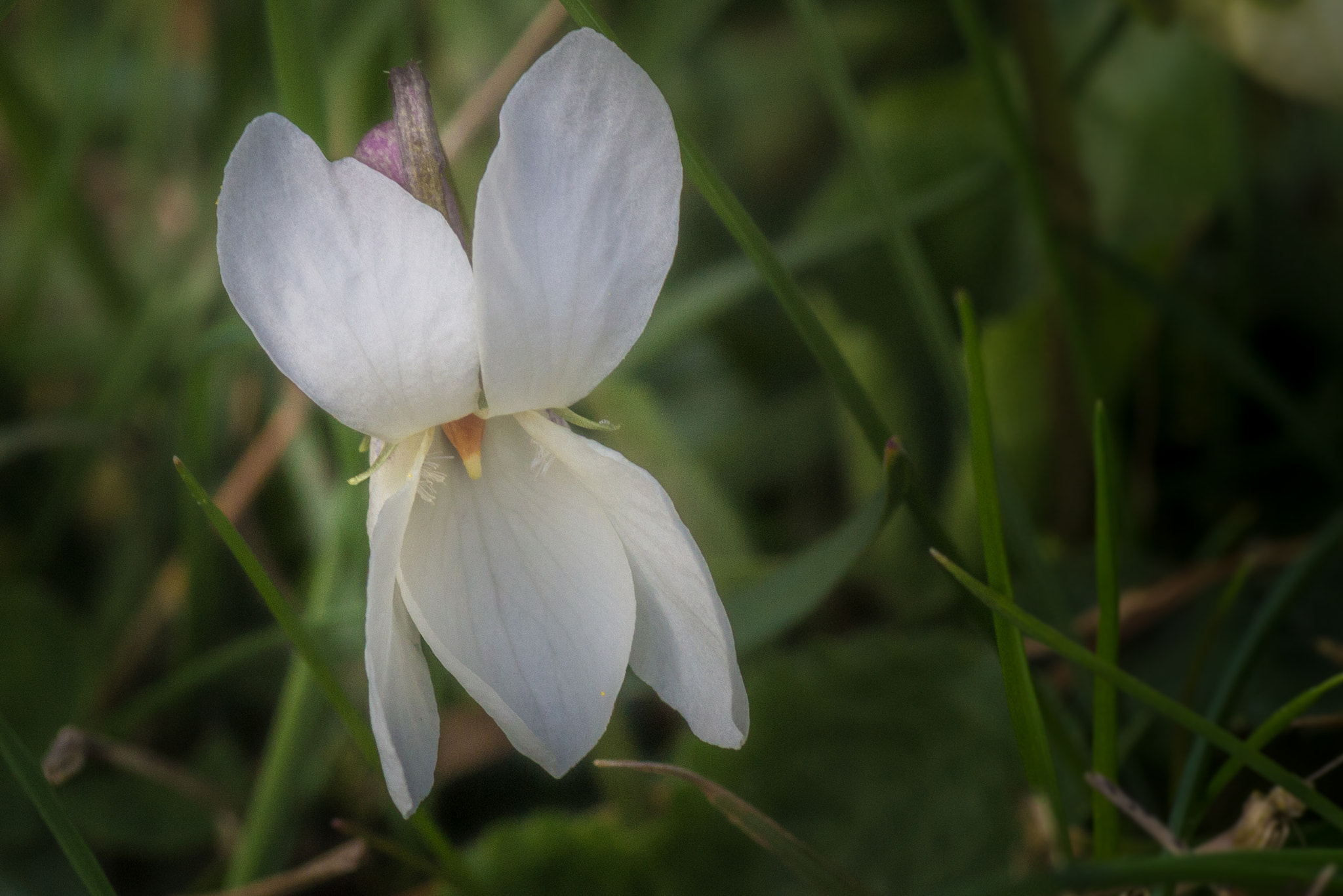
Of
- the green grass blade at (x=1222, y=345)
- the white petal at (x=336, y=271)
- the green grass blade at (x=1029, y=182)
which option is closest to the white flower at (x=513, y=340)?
the white petal at (x=336, y=271)

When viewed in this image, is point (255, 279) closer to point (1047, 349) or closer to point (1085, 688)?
point (1085, 688)

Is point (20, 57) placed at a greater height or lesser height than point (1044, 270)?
greater

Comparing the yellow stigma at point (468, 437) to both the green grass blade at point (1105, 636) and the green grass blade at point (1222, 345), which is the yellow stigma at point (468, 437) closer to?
the green grass blade at point (1105, 636)

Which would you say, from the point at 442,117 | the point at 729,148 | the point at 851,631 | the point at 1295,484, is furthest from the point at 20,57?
the point at 1295,484

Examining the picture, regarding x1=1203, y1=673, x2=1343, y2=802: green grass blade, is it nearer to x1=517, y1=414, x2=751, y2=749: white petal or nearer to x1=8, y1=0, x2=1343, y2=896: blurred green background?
x1=8, y1=0, x2=1343, y2=896: blurred green background

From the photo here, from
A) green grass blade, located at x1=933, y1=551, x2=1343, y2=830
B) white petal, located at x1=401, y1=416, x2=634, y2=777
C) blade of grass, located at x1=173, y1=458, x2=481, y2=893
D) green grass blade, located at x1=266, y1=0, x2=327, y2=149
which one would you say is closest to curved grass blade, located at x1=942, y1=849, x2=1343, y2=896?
green grass blade, located at x1=933, y1=551, x2=1343, y2=830

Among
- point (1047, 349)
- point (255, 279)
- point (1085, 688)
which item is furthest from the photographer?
point (1047, 349)

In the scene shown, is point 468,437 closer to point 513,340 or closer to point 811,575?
point 513,340
